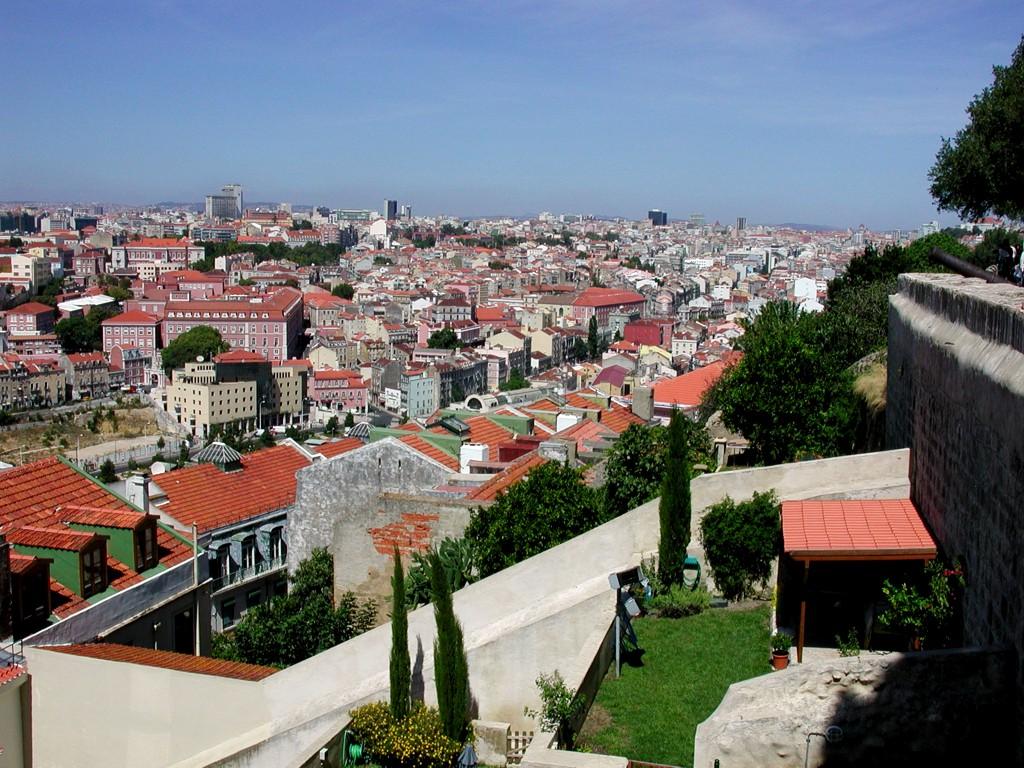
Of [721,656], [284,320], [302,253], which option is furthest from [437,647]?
[302,253]

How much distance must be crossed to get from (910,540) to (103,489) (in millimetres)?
8706

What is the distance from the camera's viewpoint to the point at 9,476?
38.9 ft

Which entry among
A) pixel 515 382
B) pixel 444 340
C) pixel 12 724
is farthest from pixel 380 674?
pixel 444 340

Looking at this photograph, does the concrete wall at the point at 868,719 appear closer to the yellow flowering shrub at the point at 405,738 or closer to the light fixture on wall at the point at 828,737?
the light fixture on wall at the point at 828,737

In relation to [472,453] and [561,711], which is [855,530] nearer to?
[561,711]

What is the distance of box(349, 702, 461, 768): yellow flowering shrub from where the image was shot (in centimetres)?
795

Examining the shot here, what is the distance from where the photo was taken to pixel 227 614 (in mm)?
16875

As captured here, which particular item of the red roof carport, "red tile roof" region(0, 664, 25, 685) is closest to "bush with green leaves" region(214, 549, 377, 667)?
"red tile roof" region(0, 664, 25, 685)

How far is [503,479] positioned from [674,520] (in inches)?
191

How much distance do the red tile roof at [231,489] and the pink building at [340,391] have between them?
7320 centimetres

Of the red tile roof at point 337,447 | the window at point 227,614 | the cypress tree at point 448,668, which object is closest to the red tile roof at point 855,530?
the cypress tree at point 448,668

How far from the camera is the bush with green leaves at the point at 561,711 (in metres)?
7.23

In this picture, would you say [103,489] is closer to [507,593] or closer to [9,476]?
[9,476]

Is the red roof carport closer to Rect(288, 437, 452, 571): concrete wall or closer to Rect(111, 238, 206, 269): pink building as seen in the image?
Rect(288, 437, 452, 571): concrete wall
